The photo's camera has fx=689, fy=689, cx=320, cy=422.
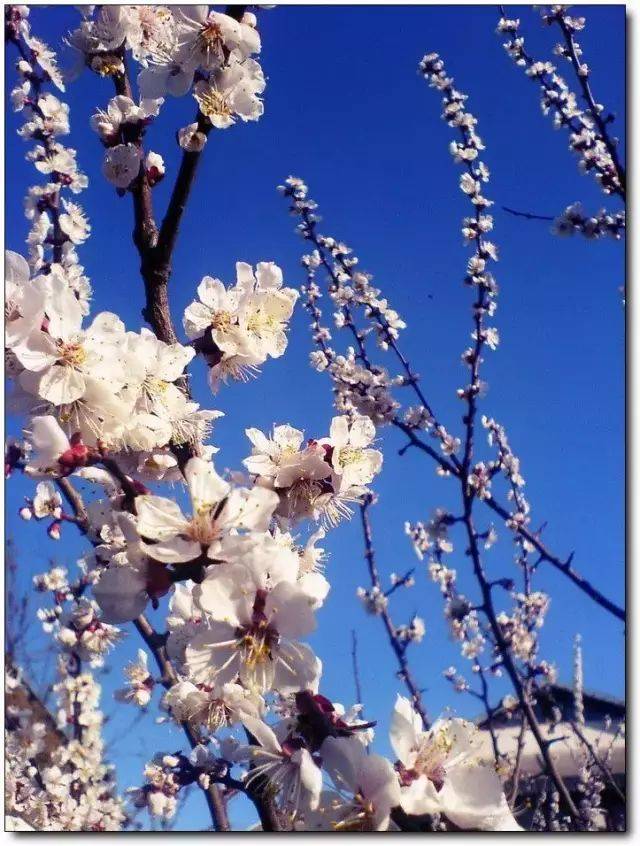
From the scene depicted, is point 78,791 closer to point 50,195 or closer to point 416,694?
point 416,694

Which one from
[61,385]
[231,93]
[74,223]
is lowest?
[61,385]

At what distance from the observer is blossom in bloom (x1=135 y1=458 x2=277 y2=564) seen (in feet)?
3.10

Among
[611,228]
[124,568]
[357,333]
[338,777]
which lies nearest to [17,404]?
[124,568]

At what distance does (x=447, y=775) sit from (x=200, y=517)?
523 mm

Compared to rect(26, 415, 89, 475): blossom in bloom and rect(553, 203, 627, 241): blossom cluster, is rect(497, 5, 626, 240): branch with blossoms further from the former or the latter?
rect(26, 415, 89, 475): blossom in bloom

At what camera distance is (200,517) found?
99 centimetres

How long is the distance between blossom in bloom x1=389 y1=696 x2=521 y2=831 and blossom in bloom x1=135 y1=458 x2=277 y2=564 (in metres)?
0.38

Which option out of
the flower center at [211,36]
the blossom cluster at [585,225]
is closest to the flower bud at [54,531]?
the flower center at [211,36]

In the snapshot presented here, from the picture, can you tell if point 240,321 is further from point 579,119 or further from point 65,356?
point 579,119

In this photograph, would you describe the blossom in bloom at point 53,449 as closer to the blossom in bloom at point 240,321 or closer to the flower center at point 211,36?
the blossom in bloom at point 240,321

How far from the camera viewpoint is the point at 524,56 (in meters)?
3.05

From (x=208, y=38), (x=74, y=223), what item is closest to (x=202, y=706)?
(x=208, y=38)

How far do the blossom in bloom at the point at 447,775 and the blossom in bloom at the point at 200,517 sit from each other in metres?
0.38

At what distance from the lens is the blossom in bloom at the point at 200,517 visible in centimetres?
→ 94
